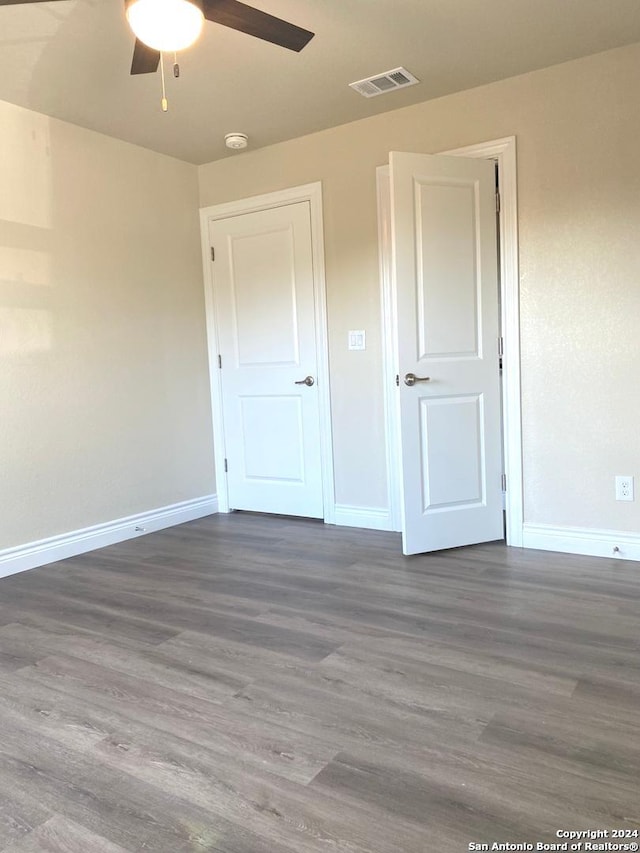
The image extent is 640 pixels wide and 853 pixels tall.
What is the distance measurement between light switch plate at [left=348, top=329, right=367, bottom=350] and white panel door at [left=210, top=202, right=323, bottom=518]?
0.92 feet

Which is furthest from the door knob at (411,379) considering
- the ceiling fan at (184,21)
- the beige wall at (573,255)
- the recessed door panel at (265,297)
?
the ceiling fan at (184,21)

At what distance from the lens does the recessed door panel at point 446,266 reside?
3.23 metres

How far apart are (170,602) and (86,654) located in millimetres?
540

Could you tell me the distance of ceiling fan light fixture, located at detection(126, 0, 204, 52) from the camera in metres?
1.85

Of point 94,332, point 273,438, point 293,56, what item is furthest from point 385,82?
point 273,438

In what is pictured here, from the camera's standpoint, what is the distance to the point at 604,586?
2764 millimetres

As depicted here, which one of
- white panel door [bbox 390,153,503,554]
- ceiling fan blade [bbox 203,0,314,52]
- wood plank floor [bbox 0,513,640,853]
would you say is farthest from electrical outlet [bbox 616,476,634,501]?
ceiling fan blade [bbox 203,0,314,52]

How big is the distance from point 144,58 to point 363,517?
2.73 m

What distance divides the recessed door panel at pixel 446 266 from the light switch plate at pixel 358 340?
61 centimetres

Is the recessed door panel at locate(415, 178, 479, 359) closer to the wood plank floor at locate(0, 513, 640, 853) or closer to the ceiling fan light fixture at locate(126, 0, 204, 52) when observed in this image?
the wood plank floor at locate(0, 513, 640, 853)

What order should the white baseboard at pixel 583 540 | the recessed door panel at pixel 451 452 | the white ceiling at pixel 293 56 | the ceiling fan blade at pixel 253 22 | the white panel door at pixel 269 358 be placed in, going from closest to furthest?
the ceiling fan blade at pixel 253 22 → the white ceiling at pixel 293 56 → the white baseboard at pixel 583 540 → the recessed door panel at pixel 451 452 → the white panel door at pixel 269 358

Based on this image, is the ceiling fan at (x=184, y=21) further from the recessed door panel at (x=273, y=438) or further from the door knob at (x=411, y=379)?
the recessed door panel at (x=273, y=438)

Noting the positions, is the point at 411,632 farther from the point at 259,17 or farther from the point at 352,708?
the point at 259,17

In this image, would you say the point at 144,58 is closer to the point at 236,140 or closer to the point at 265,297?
the point at 236,140
